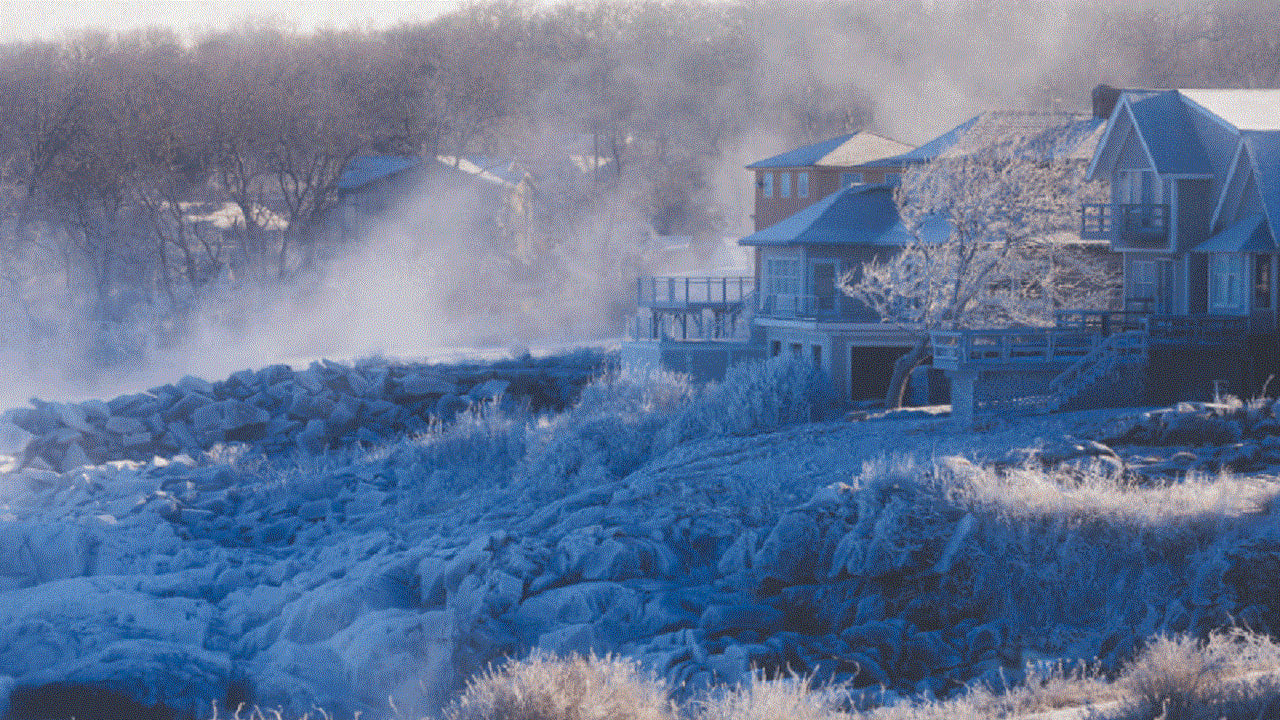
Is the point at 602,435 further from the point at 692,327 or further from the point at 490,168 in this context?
the point at 490,168

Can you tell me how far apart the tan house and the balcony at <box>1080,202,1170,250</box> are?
1087cm

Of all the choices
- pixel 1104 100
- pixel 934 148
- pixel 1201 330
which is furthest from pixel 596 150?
pixel 1201 330

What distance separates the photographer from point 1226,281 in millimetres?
28016

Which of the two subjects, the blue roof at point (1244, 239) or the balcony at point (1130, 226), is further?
the balcony at point (1130, 226)

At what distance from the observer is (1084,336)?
26.9 metres

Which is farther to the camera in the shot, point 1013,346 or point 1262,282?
point 1262,282

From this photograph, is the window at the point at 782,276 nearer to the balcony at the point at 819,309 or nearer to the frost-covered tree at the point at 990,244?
the balcony at the point at 819,309

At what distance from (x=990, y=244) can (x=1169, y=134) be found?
14.2 ft

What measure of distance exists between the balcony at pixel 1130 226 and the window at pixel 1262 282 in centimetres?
252

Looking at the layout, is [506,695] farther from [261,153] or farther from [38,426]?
[261,153]

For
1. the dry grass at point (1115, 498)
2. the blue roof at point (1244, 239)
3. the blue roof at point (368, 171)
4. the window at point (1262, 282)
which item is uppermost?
the blue roof at point (368, 171)

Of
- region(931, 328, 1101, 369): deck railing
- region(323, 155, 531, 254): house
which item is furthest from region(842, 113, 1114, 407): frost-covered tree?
region(323, 155, 531, 254): house

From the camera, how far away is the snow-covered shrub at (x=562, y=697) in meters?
10.2

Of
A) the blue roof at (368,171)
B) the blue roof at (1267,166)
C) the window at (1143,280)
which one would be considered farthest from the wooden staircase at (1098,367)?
the blue roof at (368,171)
